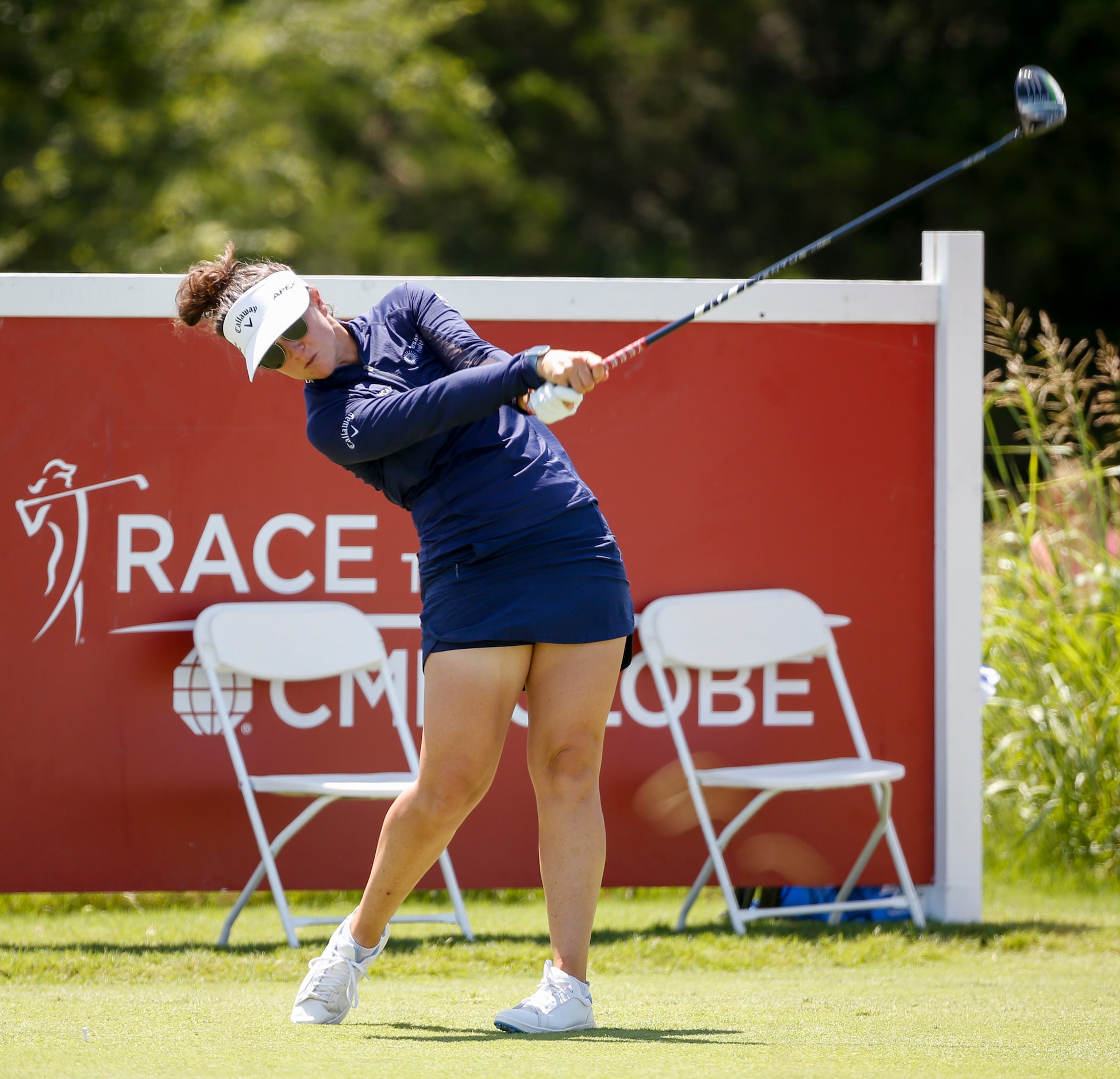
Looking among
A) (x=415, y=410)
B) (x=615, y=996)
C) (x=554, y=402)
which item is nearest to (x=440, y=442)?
(x=415, y=410)

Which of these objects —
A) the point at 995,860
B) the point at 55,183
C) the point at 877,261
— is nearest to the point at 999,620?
the point at 995,860

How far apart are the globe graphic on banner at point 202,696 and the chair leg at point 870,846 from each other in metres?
1.98

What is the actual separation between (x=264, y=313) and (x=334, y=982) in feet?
4.69

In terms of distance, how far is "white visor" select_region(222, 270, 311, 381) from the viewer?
3.45 metres

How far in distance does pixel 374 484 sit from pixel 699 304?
1.95 m

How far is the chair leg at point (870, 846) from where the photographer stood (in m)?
5.11

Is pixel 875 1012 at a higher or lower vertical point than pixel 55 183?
lower

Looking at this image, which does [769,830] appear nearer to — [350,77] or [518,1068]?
[518,1068]

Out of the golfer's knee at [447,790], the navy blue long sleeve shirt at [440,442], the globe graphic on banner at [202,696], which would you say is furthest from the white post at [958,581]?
the golfer's knee at [447,790]

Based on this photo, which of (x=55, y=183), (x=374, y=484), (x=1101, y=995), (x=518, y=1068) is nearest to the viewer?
(x=518, y=1068)

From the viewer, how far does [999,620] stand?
252 inches

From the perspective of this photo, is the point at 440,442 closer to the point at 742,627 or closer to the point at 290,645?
the point at 290,645

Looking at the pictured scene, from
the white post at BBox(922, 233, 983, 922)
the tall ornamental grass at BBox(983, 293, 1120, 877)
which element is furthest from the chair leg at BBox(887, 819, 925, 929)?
the tall ornamental grass at BBox(983, 293, 1120, 877)

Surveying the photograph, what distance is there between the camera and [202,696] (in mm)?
5184
